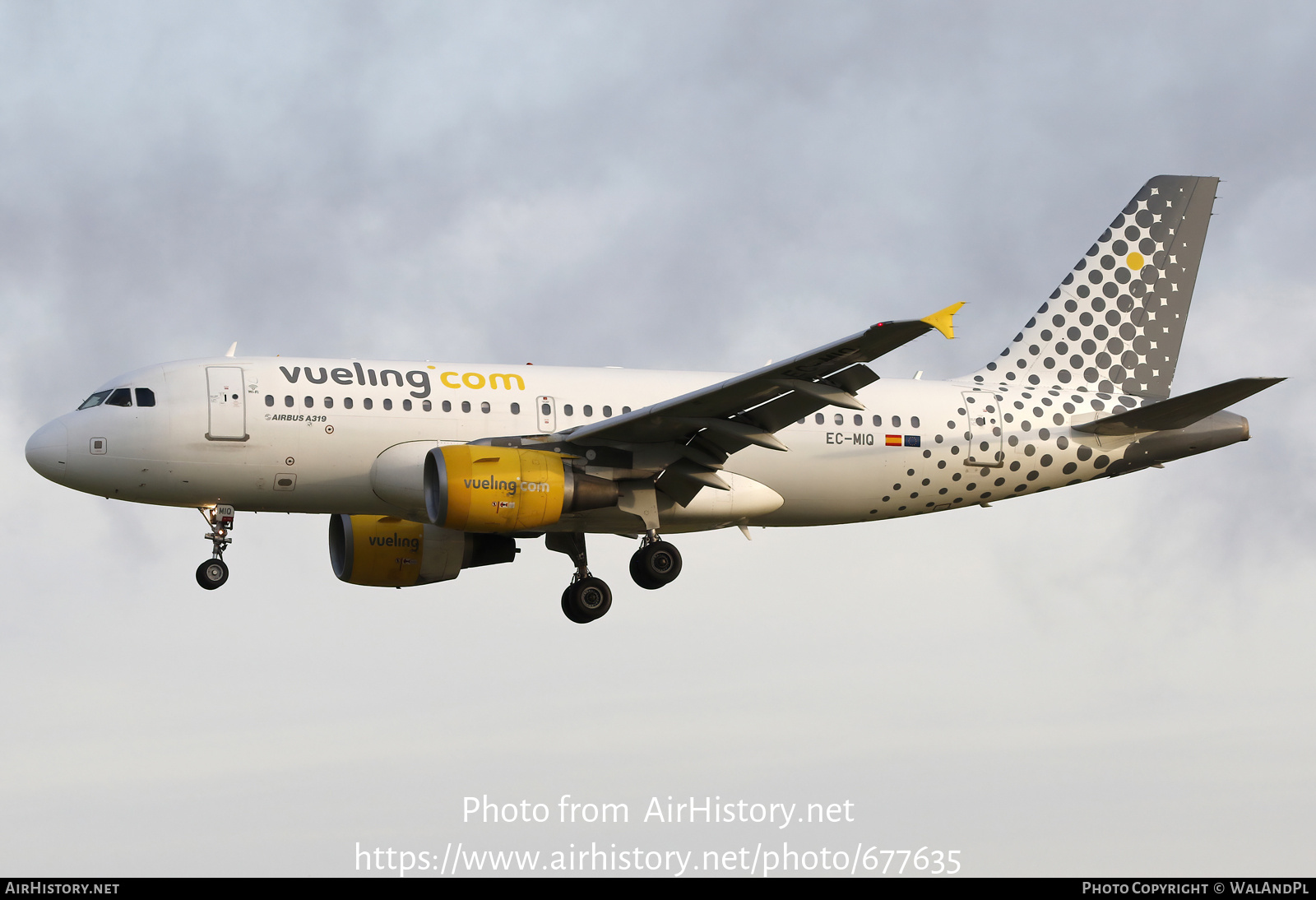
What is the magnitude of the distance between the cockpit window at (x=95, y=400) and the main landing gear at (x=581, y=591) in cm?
871

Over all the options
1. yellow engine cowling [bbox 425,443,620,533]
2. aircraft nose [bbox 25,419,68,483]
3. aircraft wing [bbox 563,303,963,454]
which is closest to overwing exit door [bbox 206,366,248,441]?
aircraft nose [bbox 25,419,68,483]

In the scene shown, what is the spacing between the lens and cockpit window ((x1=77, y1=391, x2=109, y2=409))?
95.1 feet

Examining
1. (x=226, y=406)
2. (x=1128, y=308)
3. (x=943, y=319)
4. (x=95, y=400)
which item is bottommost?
(x=943, y=319)

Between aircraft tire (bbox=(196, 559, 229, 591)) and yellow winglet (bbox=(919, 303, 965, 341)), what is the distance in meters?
14.1

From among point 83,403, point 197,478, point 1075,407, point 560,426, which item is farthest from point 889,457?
point 83,403

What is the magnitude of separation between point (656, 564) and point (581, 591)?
2.30m

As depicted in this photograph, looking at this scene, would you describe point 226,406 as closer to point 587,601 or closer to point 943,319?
point 587,601

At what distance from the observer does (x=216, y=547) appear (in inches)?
1166

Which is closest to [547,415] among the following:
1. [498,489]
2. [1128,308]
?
[498,489]

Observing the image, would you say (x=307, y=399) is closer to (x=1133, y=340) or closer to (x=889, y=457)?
(x=889, y=457)

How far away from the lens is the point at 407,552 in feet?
108

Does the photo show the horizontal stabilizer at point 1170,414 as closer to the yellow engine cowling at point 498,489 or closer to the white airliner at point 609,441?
the white airliner at point 609,441

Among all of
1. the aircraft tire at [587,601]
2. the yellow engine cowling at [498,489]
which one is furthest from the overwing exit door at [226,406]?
the aircraft tire at [587,601]

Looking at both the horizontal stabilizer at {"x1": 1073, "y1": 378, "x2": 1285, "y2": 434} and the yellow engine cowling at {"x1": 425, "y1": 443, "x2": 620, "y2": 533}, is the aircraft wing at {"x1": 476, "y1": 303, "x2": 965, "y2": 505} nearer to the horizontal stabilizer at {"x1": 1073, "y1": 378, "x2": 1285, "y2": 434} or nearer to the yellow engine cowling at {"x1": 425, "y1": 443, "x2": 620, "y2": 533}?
the yellow engine cowling at {"x1": 425, "y1": 443, "x2": 620, "y2": 533}
